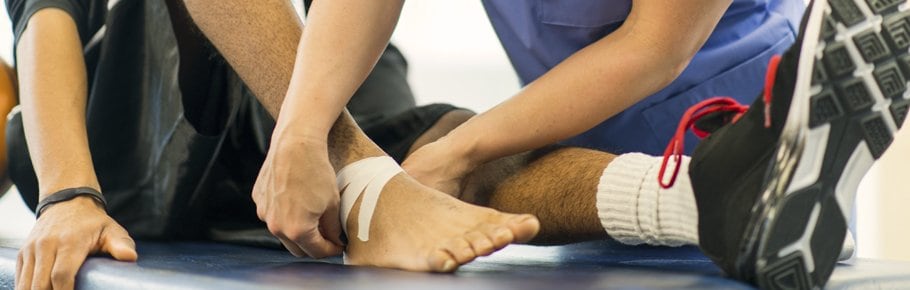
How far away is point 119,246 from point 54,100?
9.9 inches

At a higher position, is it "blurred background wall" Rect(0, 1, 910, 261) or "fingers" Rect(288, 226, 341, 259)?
"fingers" Rect(288, 226, 341, 259)

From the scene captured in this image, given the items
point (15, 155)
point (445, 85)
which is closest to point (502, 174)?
point (15, 155)

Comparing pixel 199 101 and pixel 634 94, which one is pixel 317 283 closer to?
pixel 634 94

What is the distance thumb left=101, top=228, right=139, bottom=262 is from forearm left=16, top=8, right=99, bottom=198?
99 mm

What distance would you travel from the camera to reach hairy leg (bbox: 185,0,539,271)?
0.82 m

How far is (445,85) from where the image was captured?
2.40 metres

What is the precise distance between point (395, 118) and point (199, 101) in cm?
23

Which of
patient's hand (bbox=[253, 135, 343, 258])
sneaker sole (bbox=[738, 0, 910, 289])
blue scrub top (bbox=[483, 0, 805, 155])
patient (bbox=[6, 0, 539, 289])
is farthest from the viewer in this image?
blue scrub top (bbox=[483, 0, 805, 155])

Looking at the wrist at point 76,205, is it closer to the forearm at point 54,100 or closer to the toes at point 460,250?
the forearm at point 54,100

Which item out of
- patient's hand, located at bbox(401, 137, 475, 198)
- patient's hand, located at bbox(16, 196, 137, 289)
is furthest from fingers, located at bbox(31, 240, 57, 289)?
patient's hand, located at bbox(401, 137, 475, 198)

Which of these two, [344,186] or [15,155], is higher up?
[15,155]

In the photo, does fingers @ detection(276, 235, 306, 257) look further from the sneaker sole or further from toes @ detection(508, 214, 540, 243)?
the sneaker sole

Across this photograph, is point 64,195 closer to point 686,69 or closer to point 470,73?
point 686,69

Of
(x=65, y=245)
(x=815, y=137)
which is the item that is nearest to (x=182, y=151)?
(x=65, y=245)
